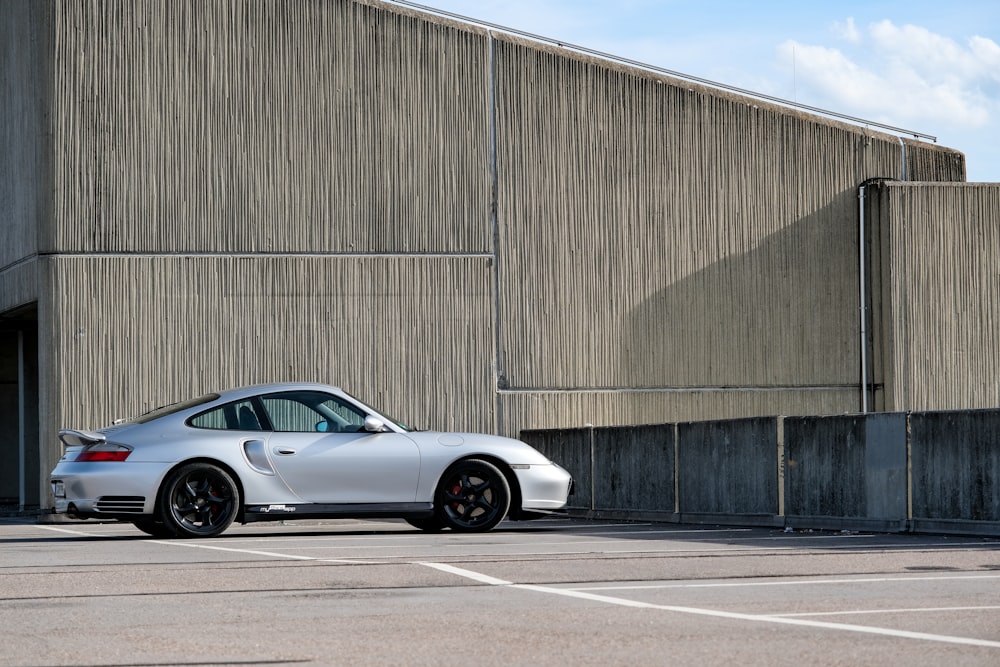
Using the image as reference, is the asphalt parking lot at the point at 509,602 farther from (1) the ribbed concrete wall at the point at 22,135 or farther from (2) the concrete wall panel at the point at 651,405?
(1) the ribbed concrete wall at the point at 22,135

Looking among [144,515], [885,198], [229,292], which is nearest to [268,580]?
[144,515]

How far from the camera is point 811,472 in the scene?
14.5 m

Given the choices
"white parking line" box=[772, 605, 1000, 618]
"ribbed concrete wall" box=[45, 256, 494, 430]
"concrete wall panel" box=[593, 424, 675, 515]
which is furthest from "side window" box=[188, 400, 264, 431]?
"white parking line" box=[772, 605, 1000, 618]

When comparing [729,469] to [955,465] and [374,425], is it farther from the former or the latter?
[374,425]

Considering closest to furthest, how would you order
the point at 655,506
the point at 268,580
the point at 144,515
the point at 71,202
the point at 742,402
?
the point at 268,580 < the point at 144,515 < the point at 655,506 < the point at 71,202 < the point at 742,402

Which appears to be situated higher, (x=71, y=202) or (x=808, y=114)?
(x=808, y=114)

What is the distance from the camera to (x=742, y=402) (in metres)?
23.6

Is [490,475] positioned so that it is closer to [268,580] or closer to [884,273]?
[268,580]

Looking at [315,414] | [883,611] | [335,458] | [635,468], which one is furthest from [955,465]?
[883,611]

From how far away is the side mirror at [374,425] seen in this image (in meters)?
13.9

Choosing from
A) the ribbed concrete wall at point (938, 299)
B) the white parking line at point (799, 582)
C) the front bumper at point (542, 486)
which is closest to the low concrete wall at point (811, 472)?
the front bumper at point (542, 486)

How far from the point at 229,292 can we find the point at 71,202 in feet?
8.14

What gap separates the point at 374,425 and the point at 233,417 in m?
1.26

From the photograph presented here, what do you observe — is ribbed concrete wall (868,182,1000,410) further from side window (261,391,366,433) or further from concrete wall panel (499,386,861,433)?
side window (261,391,366,433)
